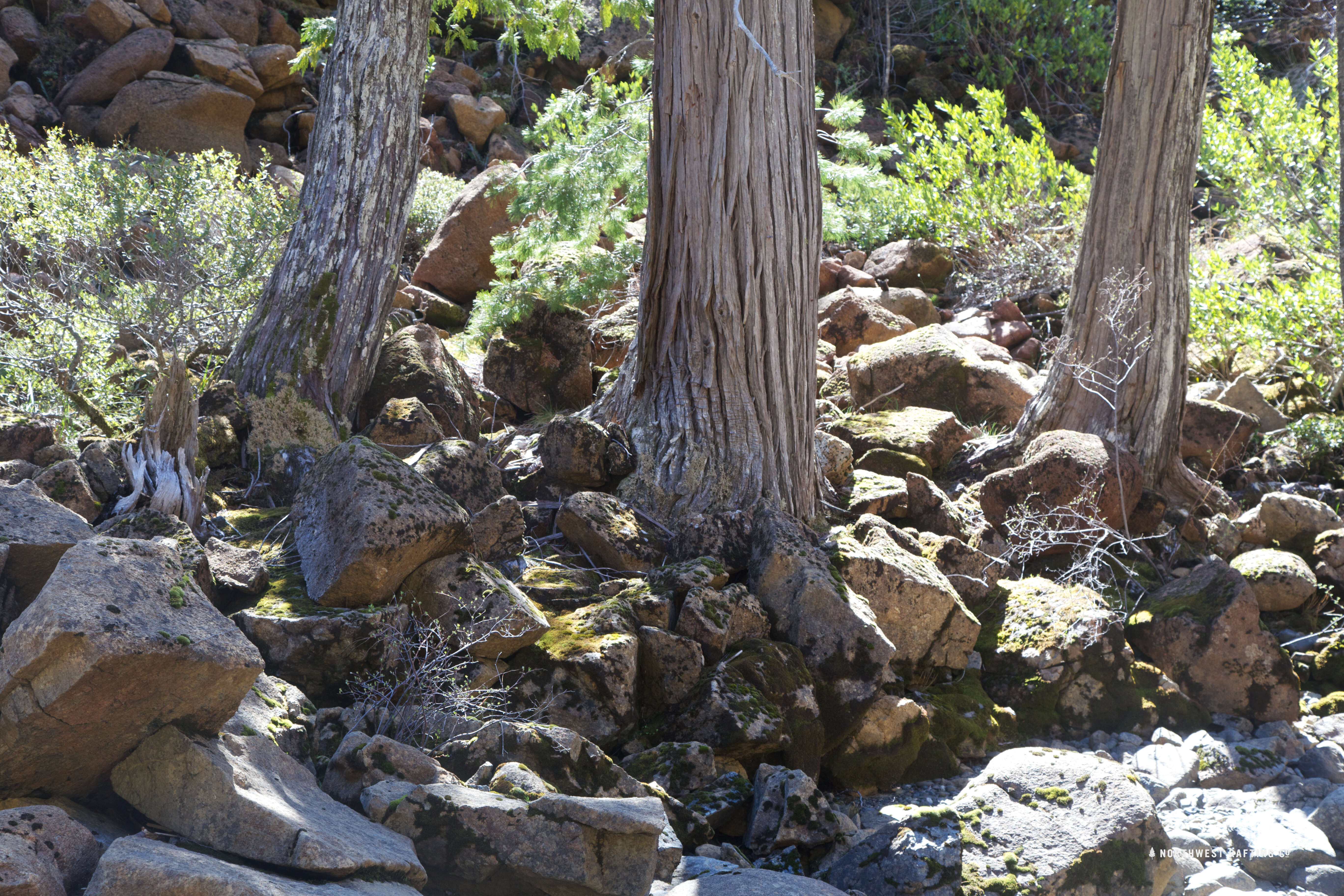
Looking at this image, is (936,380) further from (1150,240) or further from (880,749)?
(880,749)

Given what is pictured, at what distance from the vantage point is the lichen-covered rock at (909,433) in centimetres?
649

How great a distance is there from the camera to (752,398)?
534cm

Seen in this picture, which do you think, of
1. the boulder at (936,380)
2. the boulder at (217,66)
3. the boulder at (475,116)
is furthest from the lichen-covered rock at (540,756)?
the boulder at (475,116)

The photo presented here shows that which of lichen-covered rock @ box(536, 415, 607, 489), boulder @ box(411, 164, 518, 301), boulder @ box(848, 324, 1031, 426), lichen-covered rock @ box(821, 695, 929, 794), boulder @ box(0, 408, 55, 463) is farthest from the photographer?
boulder @ box(411, 164, 518, 301)

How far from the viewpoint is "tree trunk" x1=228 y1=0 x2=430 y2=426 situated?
575 centimetres

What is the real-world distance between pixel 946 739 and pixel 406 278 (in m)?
7.03

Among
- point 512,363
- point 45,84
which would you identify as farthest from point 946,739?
point 45,84

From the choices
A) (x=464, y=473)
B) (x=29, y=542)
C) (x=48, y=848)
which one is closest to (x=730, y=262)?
(x=464, y=473)

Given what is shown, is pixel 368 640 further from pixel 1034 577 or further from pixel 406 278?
pixel 406 278

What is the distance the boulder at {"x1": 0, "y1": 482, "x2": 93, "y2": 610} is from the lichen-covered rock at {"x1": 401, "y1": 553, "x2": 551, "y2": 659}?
1.15 m

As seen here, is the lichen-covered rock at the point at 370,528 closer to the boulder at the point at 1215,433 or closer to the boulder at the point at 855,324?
the boulder at the point at 855,324

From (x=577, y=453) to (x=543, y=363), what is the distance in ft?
6.00

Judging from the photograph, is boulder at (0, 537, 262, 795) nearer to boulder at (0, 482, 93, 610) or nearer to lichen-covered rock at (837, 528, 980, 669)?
boulder at (0, 482, 93, 610)

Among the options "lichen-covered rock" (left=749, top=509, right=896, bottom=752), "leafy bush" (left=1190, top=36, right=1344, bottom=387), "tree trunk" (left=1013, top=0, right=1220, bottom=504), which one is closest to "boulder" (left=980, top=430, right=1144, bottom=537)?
"tree trunk" (left=1013, top=0, right=1220, bottom=504)
